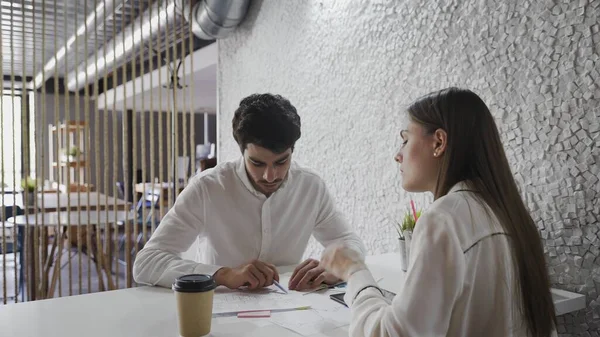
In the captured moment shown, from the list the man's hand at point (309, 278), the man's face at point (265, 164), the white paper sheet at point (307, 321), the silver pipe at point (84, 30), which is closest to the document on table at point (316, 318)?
the white paper sheet at point (307, 321)

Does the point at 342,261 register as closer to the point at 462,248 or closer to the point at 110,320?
the point at 462,248

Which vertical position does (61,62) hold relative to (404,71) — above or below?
above

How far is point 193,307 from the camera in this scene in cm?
117

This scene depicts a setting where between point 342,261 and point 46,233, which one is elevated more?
point 342,261

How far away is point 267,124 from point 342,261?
0.65 m

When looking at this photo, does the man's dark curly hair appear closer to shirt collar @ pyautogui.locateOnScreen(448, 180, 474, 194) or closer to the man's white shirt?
the man's white shirt

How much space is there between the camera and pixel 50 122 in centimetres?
1099

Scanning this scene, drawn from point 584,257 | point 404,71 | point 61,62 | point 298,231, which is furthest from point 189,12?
point 61,62

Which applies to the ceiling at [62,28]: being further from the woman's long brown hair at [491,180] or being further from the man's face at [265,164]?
the woman's long brown hair at [491,180]

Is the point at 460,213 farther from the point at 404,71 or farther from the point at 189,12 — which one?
the point at 189,12

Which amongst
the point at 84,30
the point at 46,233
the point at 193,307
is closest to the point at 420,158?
the point at 193,307

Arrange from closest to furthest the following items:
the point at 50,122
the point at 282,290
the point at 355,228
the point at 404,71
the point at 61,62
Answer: the point at 282,290 → the point at 404,71 → the point at 355,228 → the point at 61,62 → the point at 50,122

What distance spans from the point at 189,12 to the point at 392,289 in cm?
299

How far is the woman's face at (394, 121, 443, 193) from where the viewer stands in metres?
1.13
